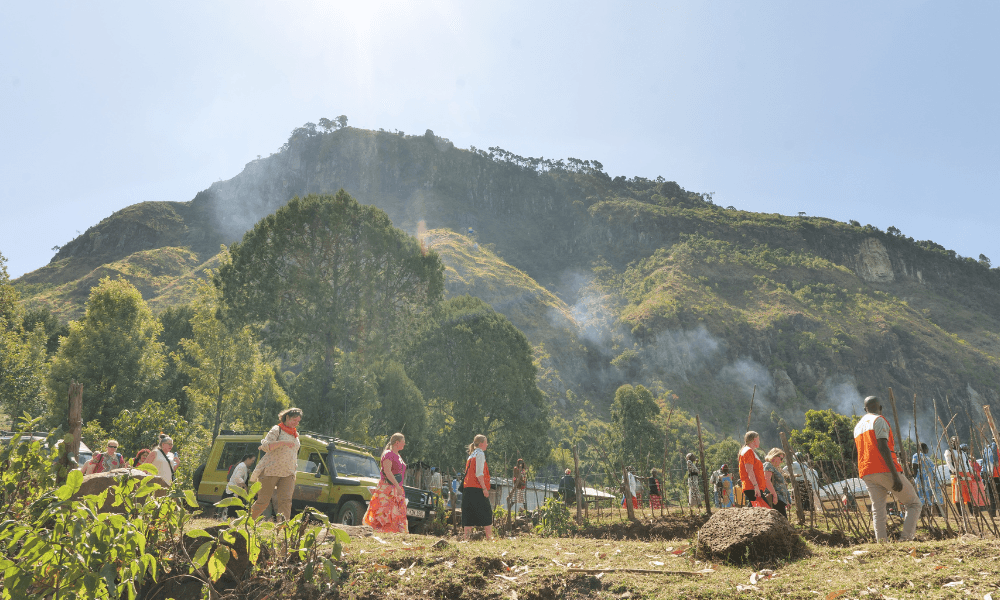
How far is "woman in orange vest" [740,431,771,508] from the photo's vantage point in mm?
7898

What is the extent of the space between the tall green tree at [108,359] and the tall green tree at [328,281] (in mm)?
3956

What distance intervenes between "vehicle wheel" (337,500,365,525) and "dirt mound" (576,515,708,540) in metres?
4.27

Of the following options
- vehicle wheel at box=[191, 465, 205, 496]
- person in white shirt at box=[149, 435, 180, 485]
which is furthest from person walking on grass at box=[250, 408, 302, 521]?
vehicle wheel at box=[191, 465, 205, 496]

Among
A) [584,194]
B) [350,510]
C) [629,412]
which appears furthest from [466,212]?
[350,510]

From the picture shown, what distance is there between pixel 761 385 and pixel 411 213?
275 ft

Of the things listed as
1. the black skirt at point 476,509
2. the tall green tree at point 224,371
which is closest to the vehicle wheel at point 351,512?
the black skirt at point 476,509

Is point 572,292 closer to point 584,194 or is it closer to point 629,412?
point 584,194

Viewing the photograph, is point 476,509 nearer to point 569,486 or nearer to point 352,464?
point 352,464

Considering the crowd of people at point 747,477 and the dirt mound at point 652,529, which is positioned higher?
the crowd of people at point 747,477

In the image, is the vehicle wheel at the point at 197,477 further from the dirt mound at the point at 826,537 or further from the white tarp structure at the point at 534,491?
the dirt mound at the point at 826,537

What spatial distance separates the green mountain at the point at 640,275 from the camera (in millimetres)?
88375

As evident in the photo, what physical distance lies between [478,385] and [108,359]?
20487 millimetres

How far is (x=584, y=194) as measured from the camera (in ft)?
508

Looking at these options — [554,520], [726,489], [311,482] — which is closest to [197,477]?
[311,482]
